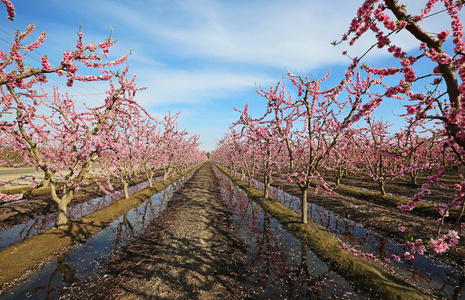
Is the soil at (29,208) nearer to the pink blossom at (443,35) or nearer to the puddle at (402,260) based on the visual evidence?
the puddle at (402,260)

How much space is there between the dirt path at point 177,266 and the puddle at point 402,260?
24.0 ft

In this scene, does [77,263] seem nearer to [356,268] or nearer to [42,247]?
[42,247]

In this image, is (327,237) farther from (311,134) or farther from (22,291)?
(22,291)

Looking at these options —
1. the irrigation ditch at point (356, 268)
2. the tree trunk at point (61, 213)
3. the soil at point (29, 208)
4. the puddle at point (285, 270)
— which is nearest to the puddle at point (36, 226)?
the soil at point (29, 208)

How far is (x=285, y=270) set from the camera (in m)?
8.95

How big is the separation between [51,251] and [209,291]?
9268mm

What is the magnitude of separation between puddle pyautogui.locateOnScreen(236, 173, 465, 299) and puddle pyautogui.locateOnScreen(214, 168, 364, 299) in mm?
3169

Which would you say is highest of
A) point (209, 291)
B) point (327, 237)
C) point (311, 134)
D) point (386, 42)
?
point (386, 42)

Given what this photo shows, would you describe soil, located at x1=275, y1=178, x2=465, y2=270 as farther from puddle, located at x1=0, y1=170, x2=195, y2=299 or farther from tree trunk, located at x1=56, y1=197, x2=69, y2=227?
tree trunk, located at x1=56, y1=197, x2=69, y2=227

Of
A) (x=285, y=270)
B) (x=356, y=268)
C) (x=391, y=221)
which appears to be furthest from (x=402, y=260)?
(x=285, y=270)

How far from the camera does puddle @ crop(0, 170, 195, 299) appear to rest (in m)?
7.51

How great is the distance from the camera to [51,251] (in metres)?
10.1

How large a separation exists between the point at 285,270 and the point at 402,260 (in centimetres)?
637

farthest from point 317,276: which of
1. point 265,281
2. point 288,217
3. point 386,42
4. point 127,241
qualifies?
point 127,241
